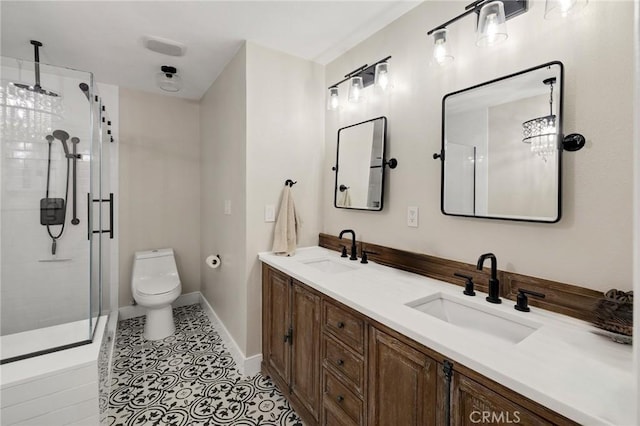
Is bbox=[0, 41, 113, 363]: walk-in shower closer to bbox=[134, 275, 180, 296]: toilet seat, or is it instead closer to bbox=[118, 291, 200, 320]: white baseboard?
bbox=[134, 275, 180, 296]: toilet seat

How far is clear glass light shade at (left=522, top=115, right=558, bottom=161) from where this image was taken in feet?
3.70

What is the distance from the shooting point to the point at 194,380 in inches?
81.0

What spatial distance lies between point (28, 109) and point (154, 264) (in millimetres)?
1683

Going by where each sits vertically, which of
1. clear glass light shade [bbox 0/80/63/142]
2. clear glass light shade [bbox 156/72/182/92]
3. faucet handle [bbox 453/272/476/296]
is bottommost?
faucet handle [bbox 453/272/476/296]

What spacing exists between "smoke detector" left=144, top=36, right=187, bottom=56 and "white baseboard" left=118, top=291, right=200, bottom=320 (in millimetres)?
2568

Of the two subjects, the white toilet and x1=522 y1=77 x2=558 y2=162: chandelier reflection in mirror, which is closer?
x1=522 y1=77 x2=558 y2=162: chandelier reflection in mirror

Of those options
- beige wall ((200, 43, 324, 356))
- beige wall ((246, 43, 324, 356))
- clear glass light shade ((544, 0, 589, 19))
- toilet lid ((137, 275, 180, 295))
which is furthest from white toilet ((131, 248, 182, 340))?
clear glass light shade ((544, 0, 589, 19))

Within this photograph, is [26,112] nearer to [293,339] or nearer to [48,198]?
[48,198]

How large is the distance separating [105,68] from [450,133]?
2951 mm

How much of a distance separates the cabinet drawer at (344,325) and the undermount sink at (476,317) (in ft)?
0.81

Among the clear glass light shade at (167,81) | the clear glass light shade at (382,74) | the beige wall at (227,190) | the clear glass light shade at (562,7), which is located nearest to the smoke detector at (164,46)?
the clear glass light shade at (167,81)

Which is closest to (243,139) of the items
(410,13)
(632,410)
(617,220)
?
(410,13)

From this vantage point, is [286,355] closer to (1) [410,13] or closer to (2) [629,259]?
(2) [629,259]

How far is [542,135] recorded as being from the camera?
45.6 inches
